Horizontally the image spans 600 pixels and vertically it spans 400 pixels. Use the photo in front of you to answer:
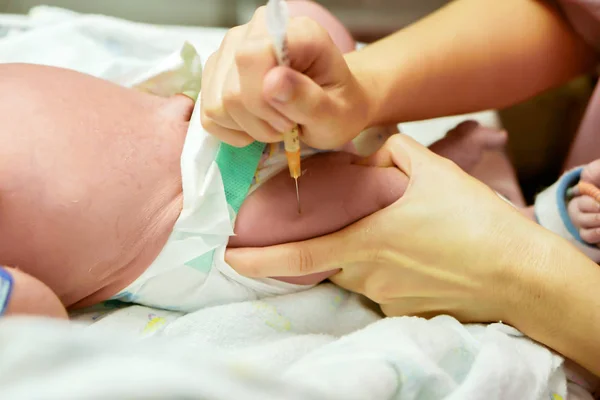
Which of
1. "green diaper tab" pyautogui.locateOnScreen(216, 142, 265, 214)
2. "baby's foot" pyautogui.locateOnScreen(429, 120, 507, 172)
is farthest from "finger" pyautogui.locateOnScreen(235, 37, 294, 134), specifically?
"baby's foot" pyautogui.locateOnScreen(429, 120, 507, 172)

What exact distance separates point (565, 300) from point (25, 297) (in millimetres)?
560

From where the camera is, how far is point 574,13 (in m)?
0.81

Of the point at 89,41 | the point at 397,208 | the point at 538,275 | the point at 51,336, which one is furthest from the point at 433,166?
the point at 89,41

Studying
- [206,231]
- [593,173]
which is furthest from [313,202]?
[593,173]

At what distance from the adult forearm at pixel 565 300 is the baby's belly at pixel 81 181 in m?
0.43

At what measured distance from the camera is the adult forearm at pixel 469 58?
728mm

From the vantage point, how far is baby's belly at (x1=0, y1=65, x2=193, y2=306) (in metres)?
0.60

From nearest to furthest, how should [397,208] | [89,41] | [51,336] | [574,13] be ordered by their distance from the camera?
[51,336], [397,208], [574,13], [89,41]

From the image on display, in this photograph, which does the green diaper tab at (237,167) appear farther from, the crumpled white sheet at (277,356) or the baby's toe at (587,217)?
the baby's toe at (587,217)

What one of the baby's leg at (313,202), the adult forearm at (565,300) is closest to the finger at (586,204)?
the adult forearm at (565,300)

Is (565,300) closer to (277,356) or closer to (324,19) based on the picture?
(277,356)

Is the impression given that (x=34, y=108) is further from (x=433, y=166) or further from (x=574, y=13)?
(x=574, y=13)

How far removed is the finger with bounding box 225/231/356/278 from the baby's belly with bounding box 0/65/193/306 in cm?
11

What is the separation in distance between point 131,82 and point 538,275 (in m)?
0.64
